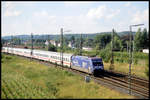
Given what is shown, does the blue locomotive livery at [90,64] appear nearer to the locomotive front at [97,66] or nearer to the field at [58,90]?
the locomotive front at [97,66]

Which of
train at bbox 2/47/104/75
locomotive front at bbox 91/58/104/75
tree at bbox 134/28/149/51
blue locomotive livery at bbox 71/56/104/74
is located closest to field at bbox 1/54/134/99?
blue locomotive livery at bbox 71/56/104/74

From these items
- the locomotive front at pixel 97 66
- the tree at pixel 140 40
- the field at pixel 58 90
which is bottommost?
the field at pixel 58 90

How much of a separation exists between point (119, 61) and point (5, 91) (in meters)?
35.9

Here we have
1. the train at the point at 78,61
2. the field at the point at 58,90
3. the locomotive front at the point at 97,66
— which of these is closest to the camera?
the field at the point at 58,90

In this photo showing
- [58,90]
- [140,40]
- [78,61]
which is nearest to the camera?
[58,90]

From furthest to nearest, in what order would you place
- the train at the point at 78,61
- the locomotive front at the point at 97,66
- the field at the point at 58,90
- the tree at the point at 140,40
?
the tree at the point at 140,40
the train at the point at 78,61
the locomotive front at the point at 97,66
the field at the point at 58,90

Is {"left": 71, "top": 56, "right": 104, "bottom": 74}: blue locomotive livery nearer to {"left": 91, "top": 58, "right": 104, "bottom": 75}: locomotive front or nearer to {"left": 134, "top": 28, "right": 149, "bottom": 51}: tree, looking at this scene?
{"left": 91, "top": 58, "right": 104, "bottom": 75}: locomotive front

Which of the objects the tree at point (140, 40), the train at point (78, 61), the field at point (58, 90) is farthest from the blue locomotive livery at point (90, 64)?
the tree at point (140, 40)

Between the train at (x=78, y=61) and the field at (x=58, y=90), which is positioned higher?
the train at (x=78, y=61)

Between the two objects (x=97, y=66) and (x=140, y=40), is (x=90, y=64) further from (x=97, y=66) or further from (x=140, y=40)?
(x=140, y=40)

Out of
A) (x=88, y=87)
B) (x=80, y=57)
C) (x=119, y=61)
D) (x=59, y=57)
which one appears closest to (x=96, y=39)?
(x=119, y=61)

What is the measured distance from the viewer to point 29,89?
2530 cm

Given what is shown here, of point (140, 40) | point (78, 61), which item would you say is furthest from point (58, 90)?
point (140, 40)

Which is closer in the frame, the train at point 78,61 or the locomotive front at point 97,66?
the locomotive front at point 97,66
